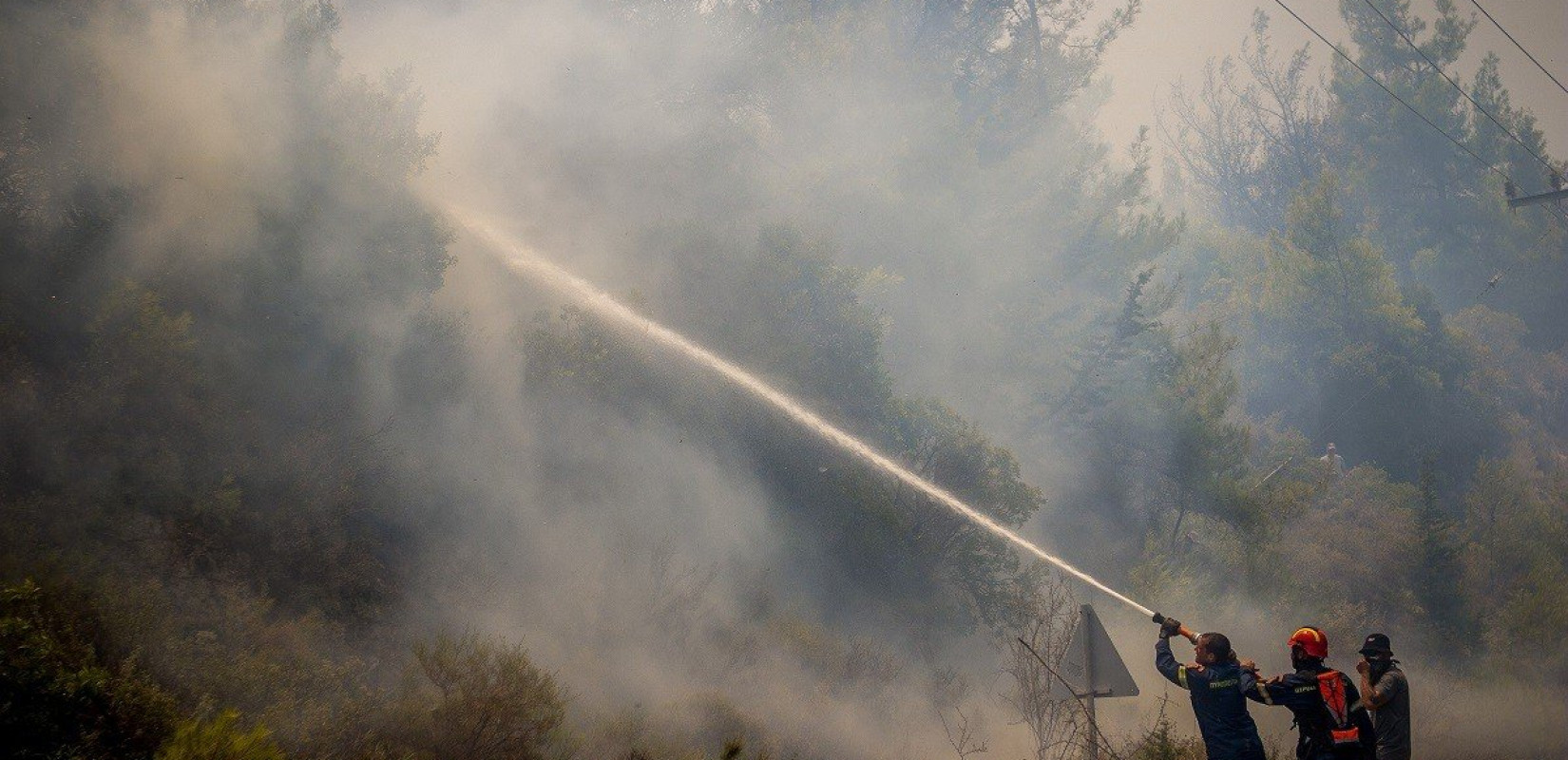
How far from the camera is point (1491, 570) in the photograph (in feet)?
79.7

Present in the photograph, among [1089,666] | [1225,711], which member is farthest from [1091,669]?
[1225,711]

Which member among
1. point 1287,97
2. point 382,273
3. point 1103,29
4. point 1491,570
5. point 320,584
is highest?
point 1287,97

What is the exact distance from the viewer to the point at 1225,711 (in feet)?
21.8

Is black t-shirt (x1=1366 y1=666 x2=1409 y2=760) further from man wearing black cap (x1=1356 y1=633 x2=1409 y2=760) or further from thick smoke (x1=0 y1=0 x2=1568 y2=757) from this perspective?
thick smoke (x1=0 y1=0 x2=1568 y2=757)

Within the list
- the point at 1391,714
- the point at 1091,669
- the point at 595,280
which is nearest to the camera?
the point at 1091,669

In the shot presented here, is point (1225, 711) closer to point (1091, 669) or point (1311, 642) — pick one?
point (1311, 642)

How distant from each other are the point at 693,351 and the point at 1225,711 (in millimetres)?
11171

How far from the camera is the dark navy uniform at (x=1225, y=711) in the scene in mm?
6574

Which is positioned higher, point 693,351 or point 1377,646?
point 693,351

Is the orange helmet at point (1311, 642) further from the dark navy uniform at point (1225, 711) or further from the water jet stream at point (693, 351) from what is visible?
the water jet stream at point (693, 351)

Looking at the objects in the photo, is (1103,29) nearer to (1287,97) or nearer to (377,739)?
(1287,97)

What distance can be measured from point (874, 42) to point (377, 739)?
70.5 feet

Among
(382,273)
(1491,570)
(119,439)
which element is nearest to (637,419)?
(382,273)

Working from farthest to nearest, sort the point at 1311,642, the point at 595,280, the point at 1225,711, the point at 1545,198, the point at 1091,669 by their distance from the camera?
the point at 595,280 → the point at 1545,198 → the point at 1091,669 → the point at 1311,642 → the point at 1225,711
